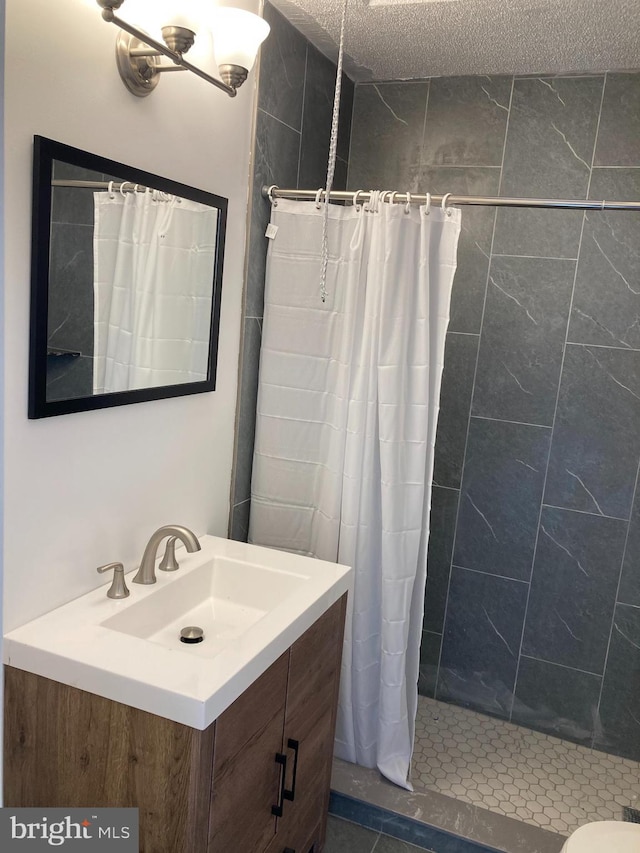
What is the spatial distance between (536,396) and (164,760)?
73.5 inches

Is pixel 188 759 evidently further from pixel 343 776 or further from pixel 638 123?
pixel 638 123

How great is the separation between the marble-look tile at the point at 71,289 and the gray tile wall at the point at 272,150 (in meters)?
0.70

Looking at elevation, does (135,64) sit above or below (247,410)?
above

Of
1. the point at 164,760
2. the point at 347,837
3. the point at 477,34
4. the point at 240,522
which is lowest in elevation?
the point at 347,837

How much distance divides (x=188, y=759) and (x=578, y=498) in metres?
1.82

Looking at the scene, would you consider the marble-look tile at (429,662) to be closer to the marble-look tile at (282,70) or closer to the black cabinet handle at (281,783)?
the black cabinet handle at (281,783)

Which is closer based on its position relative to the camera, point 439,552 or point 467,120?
point 467,120

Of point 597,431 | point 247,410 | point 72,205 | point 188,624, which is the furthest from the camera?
point 597,431

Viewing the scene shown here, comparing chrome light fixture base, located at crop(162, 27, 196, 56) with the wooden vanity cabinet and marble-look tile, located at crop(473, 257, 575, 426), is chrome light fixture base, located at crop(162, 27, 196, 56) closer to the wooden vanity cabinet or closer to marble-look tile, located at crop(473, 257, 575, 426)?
the wooden vanity cabinet

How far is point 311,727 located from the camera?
6.10 ft

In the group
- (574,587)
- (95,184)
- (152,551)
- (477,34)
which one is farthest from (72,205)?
(574,587)

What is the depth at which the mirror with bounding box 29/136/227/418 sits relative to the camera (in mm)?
1415

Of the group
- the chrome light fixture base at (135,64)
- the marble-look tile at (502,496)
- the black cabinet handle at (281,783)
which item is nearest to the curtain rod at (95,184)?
the chrome light fixture base at (135,64)

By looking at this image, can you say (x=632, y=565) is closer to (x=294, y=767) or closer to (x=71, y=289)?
(x=294, y=767)
